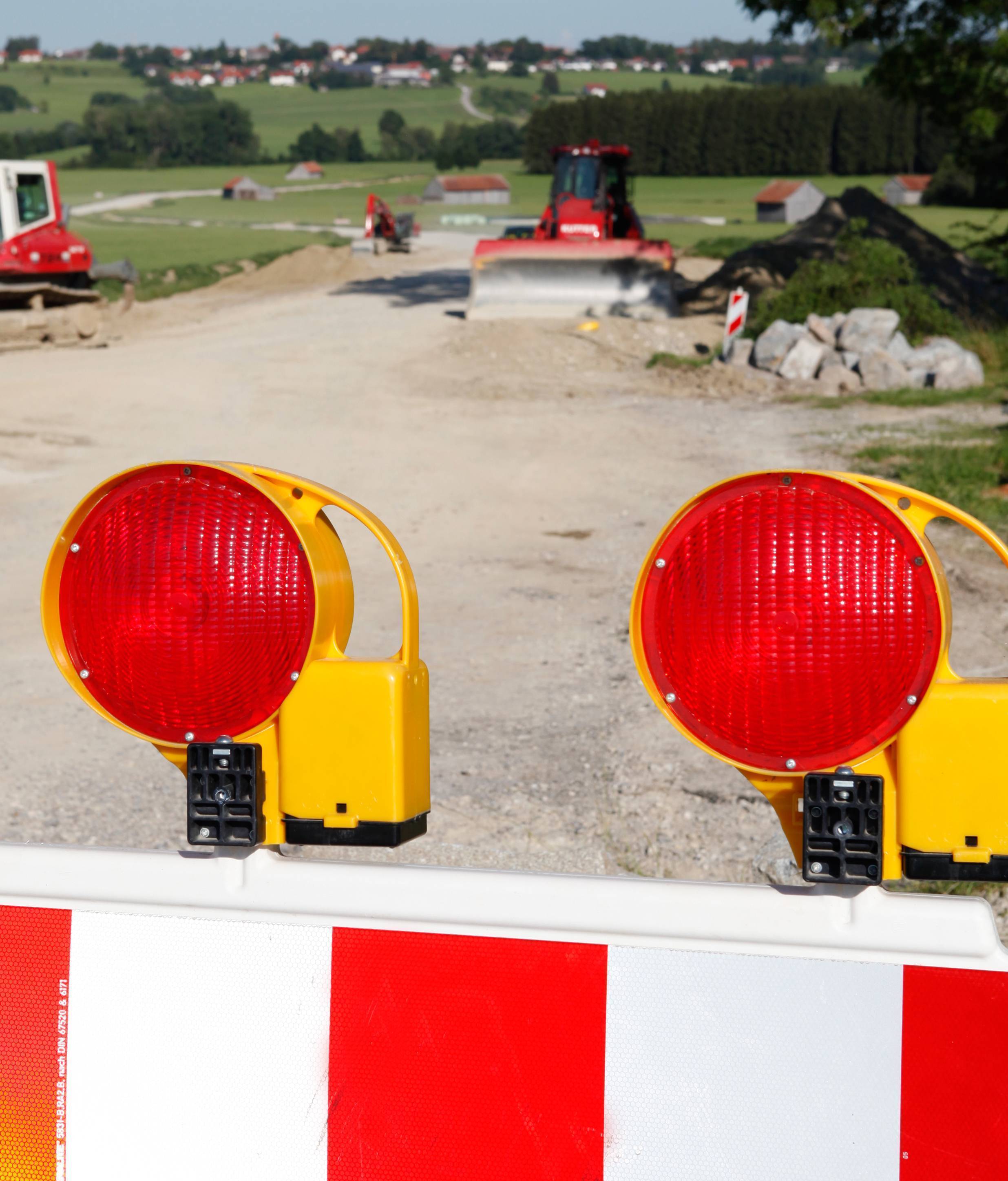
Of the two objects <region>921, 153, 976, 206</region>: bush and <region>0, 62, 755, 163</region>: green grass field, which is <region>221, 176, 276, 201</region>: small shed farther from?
<region>921, 153, 976, 206</region>: bush

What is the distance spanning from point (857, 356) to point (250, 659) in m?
14.7

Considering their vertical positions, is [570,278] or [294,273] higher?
[570,278]

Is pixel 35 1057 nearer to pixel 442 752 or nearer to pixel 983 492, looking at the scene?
pixel 442 752

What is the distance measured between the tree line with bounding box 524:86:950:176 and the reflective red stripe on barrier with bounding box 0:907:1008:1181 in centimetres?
8918

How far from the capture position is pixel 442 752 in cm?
489

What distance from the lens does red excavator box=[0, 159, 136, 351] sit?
19.6 m

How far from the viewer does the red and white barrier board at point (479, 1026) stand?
50.5 inches

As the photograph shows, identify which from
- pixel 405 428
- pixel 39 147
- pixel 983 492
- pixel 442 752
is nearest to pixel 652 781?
pixel 442 752

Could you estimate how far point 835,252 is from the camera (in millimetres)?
21781

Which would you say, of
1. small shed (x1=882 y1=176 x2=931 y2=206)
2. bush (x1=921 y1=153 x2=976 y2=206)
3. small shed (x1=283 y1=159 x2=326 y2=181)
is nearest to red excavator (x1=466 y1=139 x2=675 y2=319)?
bush (x1=921 y1=153 x2=976 y2=206)

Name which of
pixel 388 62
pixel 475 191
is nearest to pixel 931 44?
pixel 475 191

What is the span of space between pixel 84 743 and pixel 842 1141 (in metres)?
4.18

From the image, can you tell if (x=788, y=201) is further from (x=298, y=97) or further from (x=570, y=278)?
(x=298, y=97)

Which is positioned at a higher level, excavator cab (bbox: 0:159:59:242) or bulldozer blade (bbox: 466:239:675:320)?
excavator cab (bbox: 0:159:59:242)
